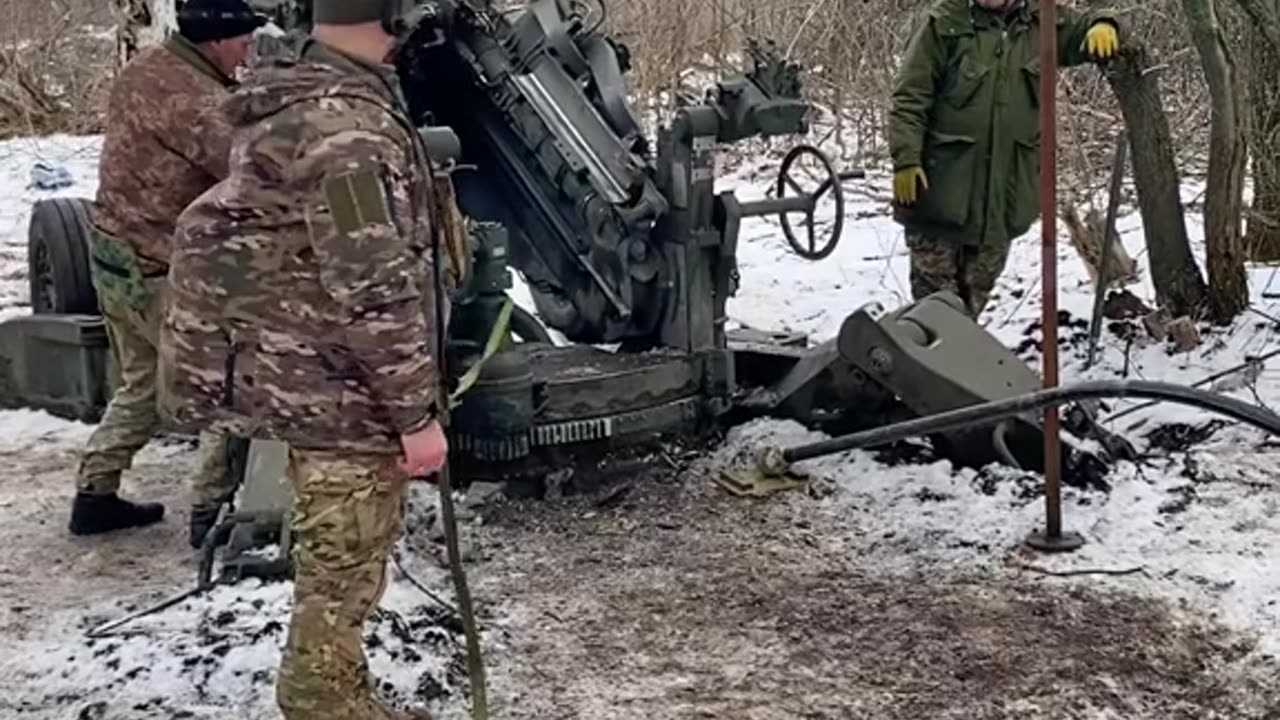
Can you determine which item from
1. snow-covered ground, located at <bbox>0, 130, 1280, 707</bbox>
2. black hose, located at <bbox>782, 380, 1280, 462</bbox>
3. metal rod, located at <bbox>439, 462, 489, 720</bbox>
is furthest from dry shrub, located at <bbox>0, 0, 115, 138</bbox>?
metal rod, located at <bbox>439, 462, 489, 720</bbox>

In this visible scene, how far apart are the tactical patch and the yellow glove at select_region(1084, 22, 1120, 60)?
370cm

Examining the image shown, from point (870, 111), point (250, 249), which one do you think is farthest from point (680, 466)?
point (870, 111)

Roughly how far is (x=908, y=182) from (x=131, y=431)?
2.97 m

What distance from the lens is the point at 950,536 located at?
521cm

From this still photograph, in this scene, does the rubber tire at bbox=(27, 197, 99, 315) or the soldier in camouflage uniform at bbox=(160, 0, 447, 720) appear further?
the rubber tire at bbox=(27, 197, 99, 315)

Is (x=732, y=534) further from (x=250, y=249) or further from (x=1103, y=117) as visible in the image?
(x=1103, y=117)

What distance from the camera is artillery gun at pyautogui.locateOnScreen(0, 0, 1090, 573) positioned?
561cm

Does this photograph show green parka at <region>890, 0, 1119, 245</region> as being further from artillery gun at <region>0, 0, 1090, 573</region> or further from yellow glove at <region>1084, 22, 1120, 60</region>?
artillery gun at <region>0, 0, 1090, 573</region>

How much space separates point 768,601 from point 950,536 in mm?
746

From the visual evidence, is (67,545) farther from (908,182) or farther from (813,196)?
(908,182)

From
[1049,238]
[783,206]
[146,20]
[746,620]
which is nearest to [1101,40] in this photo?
[783,206]

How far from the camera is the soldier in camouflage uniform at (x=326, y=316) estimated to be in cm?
326

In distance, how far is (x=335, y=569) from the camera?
3520 millimetres

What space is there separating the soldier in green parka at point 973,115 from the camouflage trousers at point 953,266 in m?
0.08
